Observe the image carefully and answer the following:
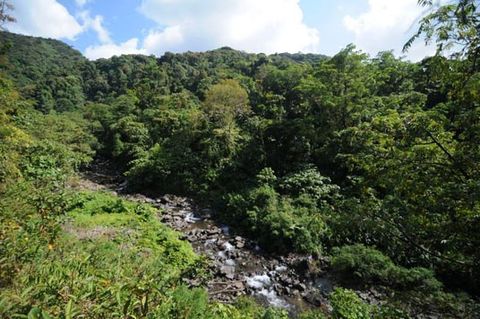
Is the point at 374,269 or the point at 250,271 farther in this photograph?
the point at 250,271

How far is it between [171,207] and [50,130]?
32.7ft

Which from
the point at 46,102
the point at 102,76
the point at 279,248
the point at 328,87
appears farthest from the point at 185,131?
the point at 102,76

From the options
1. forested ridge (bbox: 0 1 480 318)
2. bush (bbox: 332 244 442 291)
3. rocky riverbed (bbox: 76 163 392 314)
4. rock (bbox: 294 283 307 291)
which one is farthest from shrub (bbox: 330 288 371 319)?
rock (bbox: 294 283 307 291)

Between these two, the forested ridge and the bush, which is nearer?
the forested ridge

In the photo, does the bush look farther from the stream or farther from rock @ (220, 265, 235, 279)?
rock @ (220, 265, 235, 279)

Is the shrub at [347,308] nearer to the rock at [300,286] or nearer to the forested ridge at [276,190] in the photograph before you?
the forested ridge at [276,190]

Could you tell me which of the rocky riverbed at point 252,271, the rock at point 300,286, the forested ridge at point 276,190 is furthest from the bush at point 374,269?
the rock at point 300,286

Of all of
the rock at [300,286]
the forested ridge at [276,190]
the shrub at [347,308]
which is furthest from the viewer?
the rock at [300,286]

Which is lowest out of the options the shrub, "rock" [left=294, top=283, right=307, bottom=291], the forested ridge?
"rock" [left=294, top=283, right=307, bottom=291]

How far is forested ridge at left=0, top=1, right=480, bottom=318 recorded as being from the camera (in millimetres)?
3162

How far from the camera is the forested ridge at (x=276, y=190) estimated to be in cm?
316

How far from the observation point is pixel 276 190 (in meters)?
14.5

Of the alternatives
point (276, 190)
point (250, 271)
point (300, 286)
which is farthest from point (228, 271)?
point (276, 190)

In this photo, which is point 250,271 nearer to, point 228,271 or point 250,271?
point 250,271
